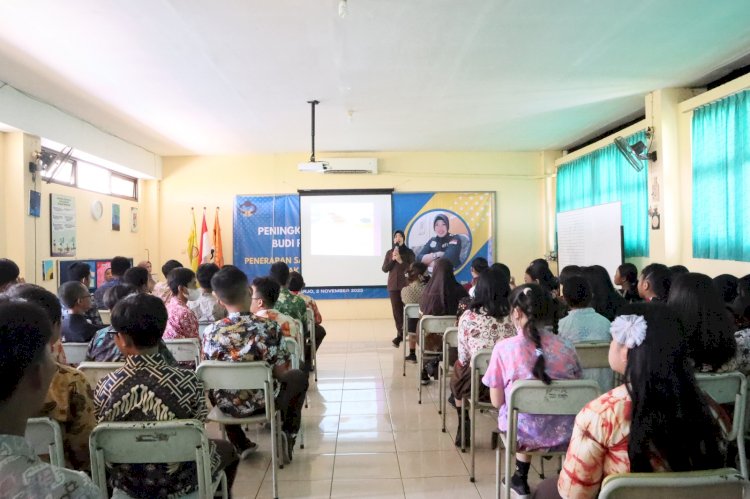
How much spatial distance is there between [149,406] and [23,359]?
3.19 ft

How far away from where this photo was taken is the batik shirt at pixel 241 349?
2631mm

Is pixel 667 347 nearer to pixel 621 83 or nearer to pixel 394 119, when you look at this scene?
pixel 621 83

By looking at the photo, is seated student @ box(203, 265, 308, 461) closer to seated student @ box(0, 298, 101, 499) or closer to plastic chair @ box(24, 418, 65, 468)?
plastic chair @ box(24, 418, 65, 468)

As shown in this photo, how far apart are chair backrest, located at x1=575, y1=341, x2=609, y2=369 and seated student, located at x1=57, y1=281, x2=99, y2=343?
2842mm

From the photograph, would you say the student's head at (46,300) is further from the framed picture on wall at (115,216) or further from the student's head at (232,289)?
the framed picture on wall at (115,216)

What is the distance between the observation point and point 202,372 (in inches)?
96.7

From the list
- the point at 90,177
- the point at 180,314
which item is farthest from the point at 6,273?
the point at 90,177

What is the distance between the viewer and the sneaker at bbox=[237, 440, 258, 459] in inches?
123

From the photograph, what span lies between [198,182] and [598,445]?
8435 millimetres

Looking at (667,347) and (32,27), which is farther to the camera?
(32,27)

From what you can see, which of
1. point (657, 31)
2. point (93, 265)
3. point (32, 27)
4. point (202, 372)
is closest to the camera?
point (202, 372)

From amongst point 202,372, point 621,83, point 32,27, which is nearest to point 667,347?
point 202,372

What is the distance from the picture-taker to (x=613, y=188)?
6.84m

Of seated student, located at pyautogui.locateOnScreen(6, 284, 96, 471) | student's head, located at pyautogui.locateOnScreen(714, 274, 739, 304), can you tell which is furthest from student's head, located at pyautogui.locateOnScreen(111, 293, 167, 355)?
student's head, located at pyautogui.locateOnScreen(714, 274, 739, 304)
